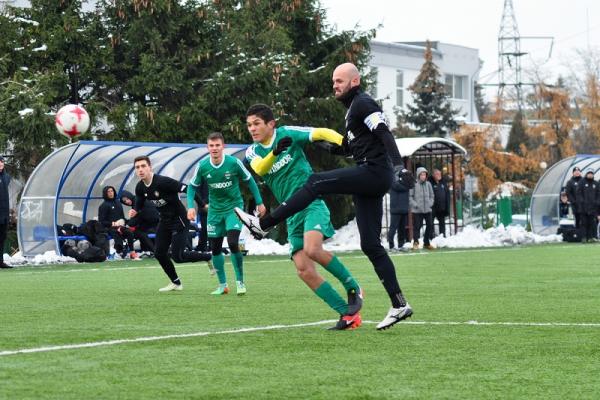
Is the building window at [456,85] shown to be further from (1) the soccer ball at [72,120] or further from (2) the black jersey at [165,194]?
(2) the black jersey at [165,194]

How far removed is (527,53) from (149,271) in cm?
6531

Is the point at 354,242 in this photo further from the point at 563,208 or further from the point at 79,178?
the point at 79,178

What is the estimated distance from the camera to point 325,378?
7055 millimetres

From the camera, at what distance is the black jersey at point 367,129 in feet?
31.4

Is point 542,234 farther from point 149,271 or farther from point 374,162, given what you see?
point 374,162

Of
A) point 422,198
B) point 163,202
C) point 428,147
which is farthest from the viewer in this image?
point 428,147

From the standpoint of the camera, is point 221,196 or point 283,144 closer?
point 283,144

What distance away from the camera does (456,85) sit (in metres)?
80.0

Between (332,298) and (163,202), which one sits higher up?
(163,202)

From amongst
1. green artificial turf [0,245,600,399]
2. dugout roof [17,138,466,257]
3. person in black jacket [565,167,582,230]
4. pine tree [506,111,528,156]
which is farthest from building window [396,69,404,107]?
green artificial turf [0,245,600,399]

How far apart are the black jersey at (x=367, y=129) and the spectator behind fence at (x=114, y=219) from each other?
17.3m

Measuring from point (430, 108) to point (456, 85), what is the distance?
14.4m

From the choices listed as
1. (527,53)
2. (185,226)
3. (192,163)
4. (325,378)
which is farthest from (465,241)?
(527,53)

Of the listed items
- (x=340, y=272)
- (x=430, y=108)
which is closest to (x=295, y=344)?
(x=340, y=272)
